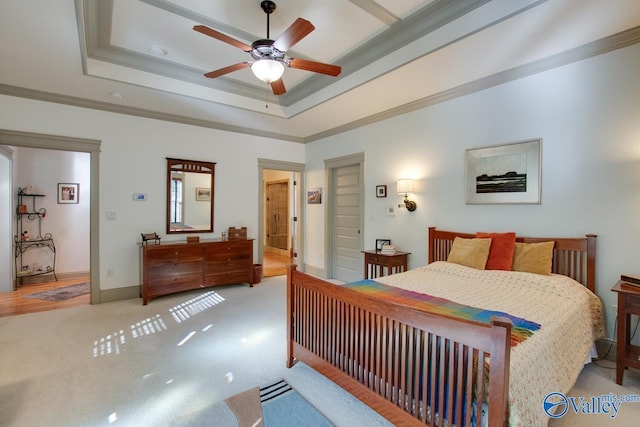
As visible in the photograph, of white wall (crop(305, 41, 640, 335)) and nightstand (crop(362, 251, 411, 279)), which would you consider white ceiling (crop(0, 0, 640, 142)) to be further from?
nightstand (crop(362, 251, 411, 279))

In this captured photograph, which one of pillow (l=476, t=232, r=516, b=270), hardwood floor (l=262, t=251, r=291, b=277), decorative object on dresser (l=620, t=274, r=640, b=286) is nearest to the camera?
decorative object on dresser (l=620, t=274, r=640, b=286)

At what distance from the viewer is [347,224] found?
527 cm

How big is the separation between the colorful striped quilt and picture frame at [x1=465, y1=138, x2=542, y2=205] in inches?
65.9

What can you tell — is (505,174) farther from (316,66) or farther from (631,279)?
(316,66)

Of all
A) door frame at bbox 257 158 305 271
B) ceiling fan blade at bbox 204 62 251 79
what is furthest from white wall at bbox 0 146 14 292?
ceiling fan blade at bbox 204 62 251 79

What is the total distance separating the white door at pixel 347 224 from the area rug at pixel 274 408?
10.0 feet

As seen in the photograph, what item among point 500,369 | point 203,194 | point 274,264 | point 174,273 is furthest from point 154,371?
point 274,264

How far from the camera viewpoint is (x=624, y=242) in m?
2.48

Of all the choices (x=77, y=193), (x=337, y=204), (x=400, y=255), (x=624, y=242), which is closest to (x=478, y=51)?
(x=624, y=242)

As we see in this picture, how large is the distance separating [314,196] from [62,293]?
4.40 meters

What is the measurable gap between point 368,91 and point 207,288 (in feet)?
12.8

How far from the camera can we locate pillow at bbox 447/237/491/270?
2951mm

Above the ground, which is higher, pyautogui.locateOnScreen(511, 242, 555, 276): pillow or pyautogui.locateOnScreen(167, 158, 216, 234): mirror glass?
pyautogui.locateOnScreen(167, 158, 216, 234): mirror glass

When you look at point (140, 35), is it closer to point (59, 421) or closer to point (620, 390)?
point (59, 421)
